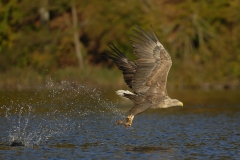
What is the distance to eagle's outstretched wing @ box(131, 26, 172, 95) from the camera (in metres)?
12.7

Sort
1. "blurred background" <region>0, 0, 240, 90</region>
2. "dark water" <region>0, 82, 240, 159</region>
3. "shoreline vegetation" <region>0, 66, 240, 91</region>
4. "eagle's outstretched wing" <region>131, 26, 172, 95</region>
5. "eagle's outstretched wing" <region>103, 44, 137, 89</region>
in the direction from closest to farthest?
"dark water" <region>0, 82, 240, 159</region>
"eagle's outstretched wing" <region>131, 26, 172, 95</region>
"eagle's outstretched wing" <region>103, 44, 137, 89</region>
"shoreline vegetation" <region>0, 66, 240, 91</region>
"blurred background" <region>0, 0, 240, 90</region>

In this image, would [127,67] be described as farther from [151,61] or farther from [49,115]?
[49,115]

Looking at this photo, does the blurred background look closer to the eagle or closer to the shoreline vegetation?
the shoreline vegetation

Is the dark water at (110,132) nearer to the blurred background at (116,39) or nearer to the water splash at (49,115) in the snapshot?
the water splash at (49,115)

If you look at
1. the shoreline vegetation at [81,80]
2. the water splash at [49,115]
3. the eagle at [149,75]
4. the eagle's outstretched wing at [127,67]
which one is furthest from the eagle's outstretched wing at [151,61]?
the shoreline vegetation at [81,80]

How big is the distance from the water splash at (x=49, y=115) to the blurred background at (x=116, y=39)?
8037mm

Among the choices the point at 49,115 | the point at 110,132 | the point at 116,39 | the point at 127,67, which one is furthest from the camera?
the point at 116,39

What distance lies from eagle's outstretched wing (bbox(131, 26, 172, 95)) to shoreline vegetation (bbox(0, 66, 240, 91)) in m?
17.4

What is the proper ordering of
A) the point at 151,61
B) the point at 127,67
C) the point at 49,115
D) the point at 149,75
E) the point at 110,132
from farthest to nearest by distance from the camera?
the point at 49,115 → the point at 110,132 → the point at 127,67 → the point at 149,75 → the point at 151,61

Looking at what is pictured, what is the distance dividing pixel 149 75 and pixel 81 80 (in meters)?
19.0

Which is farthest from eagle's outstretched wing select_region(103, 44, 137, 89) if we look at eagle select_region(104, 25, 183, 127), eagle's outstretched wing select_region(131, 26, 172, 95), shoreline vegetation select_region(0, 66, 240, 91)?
shoreline vegetation select_region(0, 66, 240, 91)

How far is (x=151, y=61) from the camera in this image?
12828 millimetres

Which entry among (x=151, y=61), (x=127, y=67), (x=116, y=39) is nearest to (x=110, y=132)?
(x=127, y=67)

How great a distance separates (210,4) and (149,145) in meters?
25.7
